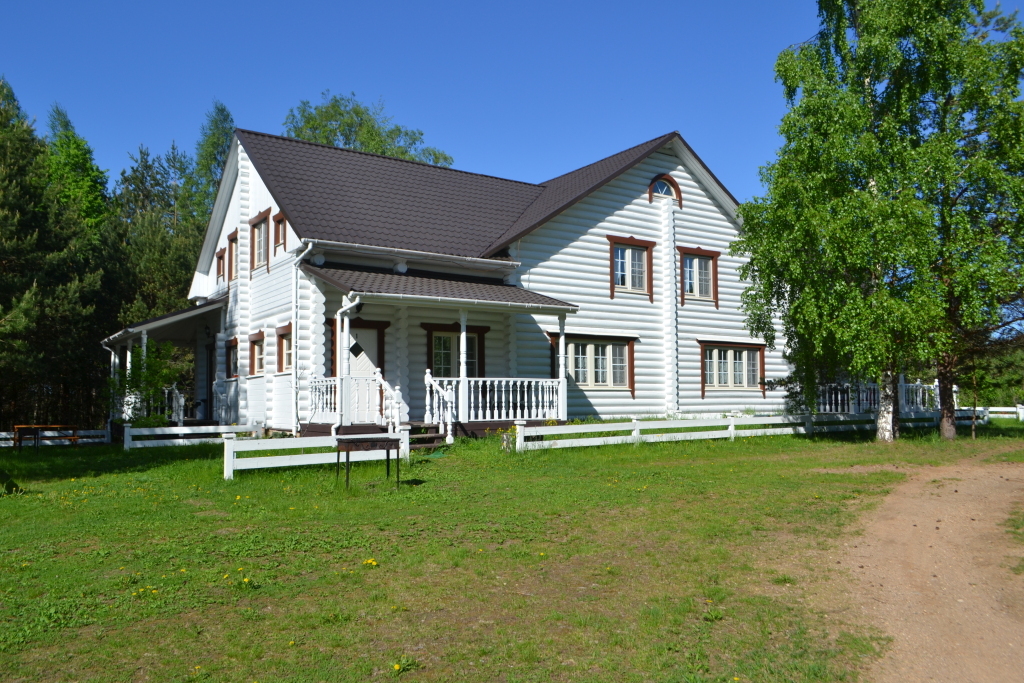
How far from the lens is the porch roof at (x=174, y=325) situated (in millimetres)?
24625

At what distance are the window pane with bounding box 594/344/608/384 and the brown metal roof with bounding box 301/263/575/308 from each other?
358 cm

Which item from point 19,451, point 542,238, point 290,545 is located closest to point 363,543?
point 290,545

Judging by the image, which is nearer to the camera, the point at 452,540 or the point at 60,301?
the point at 452,540

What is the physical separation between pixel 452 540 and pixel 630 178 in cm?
1788

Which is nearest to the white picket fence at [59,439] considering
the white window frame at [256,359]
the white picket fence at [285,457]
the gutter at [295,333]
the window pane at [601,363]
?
the white window frame at [256,359]

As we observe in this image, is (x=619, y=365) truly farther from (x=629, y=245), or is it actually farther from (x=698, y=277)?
(x=698, y=277)

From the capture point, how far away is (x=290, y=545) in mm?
9508

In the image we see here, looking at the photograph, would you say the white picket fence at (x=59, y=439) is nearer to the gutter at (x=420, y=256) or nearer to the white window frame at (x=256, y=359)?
the white window frame at (x=256, y=359)

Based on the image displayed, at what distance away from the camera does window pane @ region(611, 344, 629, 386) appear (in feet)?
82.4

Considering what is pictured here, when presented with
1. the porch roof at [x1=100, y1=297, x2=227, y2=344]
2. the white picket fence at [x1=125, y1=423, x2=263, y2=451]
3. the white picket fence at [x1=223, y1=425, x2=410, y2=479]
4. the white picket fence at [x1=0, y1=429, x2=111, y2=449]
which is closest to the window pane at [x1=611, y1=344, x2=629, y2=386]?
the white picket fence at [x1=125, y1=423, x2=263, y2=451]

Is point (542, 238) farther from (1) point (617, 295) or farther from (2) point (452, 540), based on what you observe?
(2) point (452, 540)

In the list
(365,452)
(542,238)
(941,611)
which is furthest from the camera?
(542,238)

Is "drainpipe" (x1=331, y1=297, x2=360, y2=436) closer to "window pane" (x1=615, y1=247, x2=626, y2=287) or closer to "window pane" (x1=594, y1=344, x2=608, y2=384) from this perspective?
"window pane" (x1=594, y1=344, x2=608, y2=384)

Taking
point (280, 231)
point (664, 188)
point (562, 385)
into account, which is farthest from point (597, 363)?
point (280, 231)
